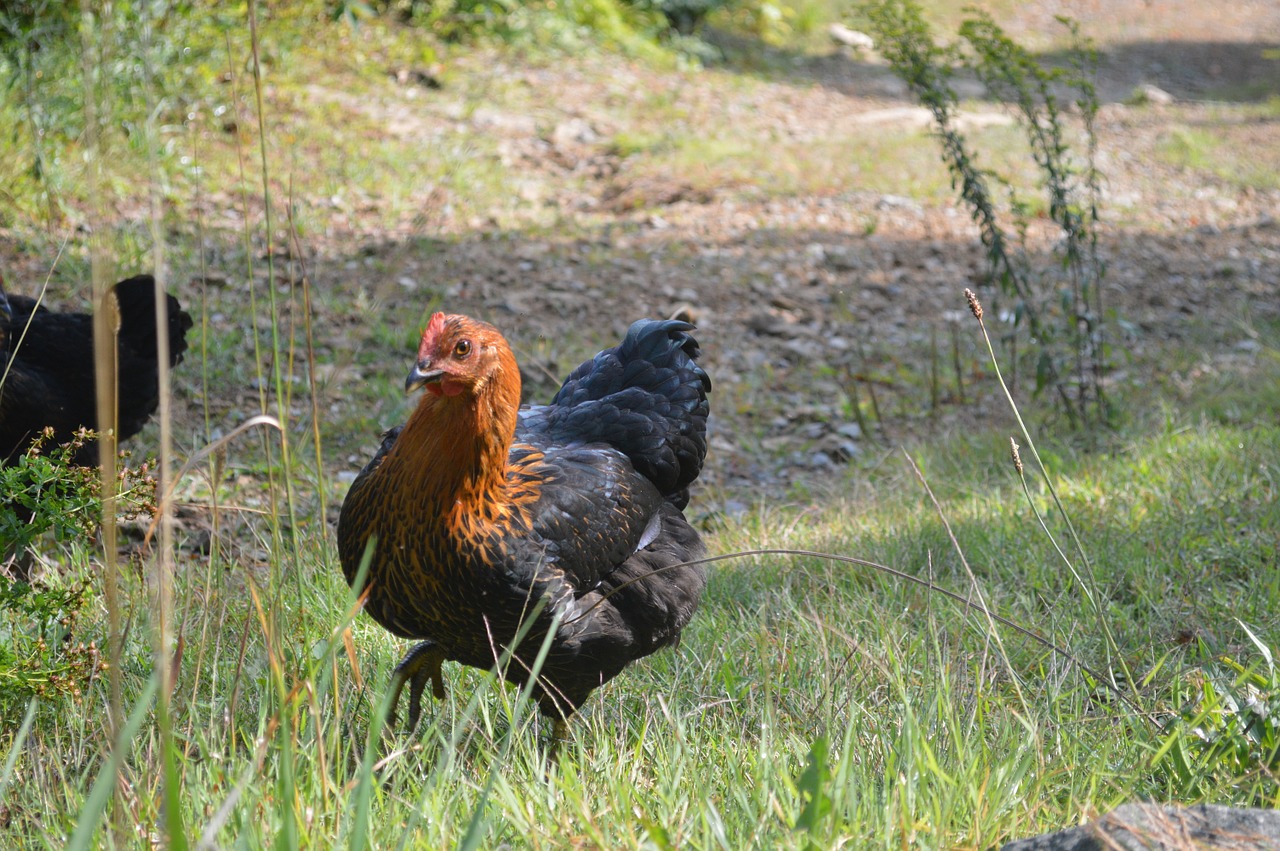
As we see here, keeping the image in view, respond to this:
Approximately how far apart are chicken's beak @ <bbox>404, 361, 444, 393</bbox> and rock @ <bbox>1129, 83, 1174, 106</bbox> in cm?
1248

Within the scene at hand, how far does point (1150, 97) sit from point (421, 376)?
12722mm

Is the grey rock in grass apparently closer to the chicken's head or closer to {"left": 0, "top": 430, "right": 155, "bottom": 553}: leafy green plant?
the chicken's head

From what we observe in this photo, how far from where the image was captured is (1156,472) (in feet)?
15.3

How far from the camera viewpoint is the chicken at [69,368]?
3.96 m

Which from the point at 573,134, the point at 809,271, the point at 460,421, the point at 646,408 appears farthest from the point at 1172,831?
the point at 573,134

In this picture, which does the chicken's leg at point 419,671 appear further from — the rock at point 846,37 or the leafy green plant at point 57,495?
the rock at point 846,37

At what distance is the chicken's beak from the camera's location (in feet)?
8.48

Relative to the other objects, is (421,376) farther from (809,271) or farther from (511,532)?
(809,271)

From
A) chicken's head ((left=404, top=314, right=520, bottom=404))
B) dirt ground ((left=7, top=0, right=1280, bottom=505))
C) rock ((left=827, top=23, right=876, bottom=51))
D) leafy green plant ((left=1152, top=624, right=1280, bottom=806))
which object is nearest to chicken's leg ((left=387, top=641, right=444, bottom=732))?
chicken's head ((left=404, top=314, right=520, bottom=404))

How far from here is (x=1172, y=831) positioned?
189 cm

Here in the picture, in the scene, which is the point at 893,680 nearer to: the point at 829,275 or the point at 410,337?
the point at 410,337

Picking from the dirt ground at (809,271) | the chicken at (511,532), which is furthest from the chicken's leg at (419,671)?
the dirt ground at (809,271)

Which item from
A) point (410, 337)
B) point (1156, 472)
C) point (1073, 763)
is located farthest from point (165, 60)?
point (1073, 763)

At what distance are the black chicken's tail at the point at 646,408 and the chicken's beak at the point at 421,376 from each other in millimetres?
1009
